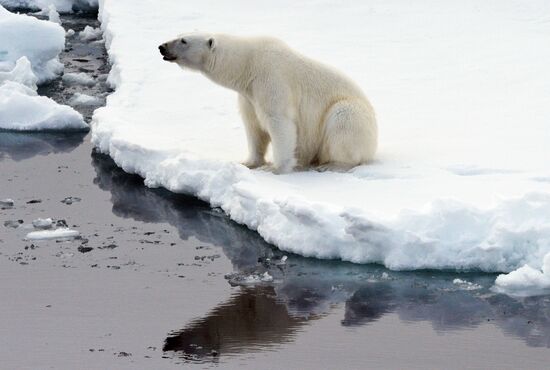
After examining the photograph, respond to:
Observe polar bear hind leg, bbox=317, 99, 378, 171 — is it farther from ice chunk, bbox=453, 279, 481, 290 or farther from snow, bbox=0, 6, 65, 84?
snow, bbox=0, 6, 65, 84

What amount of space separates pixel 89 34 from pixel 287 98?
9.32 m

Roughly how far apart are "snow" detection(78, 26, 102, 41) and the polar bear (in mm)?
8760

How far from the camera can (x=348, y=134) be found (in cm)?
1030

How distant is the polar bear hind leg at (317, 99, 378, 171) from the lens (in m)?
10.3

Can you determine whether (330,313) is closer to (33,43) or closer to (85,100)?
(85,100)

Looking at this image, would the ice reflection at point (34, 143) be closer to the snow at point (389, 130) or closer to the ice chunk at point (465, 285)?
the snow at point (389, 130)

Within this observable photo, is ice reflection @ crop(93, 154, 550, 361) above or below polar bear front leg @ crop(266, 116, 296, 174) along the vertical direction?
below

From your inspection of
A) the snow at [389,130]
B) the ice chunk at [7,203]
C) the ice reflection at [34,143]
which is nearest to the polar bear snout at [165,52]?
the snow at [389,130]

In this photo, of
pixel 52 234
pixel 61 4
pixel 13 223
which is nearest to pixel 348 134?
pixel 52 234

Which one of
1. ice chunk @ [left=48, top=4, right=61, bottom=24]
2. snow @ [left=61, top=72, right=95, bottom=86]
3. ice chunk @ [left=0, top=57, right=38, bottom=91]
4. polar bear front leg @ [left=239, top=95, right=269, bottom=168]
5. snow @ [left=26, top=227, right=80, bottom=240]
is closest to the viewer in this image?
snow @ [left=26, top=227, right=80, bottom=240]

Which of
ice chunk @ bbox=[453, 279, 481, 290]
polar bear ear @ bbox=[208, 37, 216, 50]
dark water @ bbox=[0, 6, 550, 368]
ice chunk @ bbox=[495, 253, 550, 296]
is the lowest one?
dark water @ bbox=[0, 6, 550, 368]

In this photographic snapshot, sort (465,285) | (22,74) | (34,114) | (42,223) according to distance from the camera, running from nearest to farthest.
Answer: (465,285)
(42,223)
(34,114)
(22,74)

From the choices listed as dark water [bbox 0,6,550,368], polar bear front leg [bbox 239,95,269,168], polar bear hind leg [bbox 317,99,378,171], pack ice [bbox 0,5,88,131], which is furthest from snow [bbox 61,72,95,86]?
polar bear hind leg [bbox 317,99,378,171]

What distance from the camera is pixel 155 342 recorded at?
7543 mm
